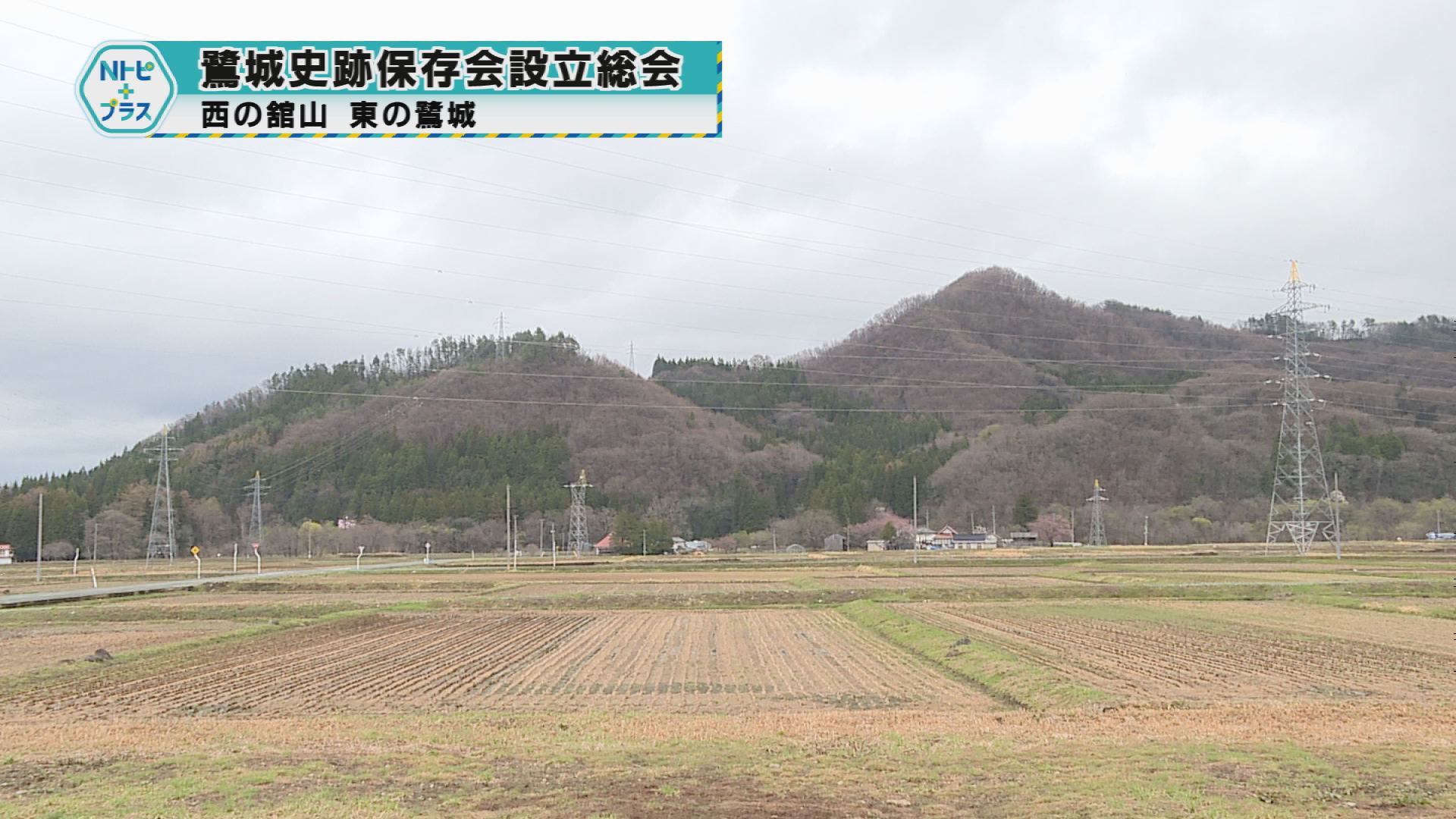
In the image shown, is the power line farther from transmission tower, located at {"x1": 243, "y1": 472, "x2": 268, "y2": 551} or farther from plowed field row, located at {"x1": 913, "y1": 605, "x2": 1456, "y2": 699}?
plowed field row, located at {"x1": 913, "y1": 605, "x2": 1456, "y2": 699}

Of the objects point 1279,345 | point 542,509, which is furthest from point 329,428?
point 1279,345

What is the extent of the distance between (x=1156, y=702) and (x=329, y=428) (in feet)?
508

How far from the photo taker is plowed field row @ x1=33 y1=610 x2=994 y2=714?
18750 millimetres

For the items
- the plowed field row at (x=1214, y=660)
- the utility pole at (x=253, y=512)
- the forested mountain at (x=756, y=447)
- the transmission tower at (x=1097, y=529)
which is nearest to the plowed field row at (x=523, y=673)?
the plowed field row at (x=1214, y=660)

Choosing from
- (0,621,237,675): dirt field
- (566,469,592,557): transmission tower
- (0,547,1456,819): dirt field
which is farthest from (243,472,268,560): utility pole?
(0,621,237,675): dirt field

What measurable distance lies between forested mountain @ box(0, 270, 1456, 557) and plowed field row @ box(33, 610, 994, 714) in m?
100

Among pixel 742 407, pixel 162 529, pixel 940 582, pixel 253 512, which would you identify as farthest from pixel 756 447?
pixel 940 582

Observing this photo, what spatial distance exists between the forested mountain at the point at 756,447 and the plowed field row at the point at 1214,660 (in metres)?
99.6

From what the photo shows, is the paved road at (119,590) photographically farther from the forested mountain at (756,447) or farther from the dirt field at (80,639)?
the forested mountain at (756,447)

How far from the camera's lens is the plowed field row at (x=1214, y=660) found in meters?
19.2

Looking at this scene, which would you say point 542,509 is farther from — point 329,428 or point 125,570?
point 125,570

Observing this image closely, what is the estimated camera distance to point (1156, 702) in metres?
17.5

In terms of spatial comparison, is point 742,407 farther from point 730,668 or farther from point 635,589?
point 730,668

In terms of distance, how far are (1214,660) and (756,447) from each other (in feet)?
458
